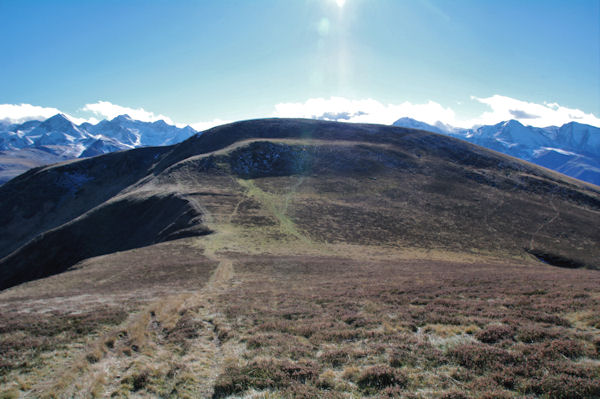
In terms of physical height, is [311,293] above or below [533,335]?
below

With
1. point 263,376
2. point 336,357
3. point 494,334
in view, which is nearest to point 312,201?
point 494,334

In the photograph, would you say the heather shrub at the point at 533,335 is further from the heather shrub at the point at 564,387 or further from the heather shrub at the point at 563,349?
the heather shrub at the point at 564,387

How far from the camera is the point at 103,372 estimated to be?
1084cm

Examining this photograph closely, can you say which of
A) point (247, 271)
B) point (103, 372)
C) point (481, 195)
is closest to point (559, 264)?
point (481, 195)

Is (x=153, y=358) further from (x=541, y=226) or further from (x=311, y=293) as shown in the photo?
(x=541, y=226)

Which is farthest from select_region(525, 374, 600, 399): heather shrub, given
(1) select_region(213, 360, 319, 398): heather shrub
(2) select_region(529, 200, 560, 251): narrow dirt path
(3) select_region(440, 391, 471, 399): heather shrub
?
(2) select_region(529, 200, 560, 251): narrow dirt path

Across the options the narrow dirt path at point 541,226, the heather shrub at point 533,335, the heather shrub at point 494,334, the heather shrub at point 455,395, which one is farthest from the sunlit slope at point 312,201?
the heather shrub at point 455,395

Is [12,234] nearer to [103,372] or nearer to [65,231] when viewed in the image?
[65,231]

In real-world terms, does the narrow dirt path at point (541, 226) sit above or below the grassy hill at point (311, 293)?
below

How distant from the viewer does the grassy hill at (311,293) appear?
9.70 m

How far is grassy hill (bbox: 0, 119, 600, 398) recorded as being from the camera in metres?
→ 9.70

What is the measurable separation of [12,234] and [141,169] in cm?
5326

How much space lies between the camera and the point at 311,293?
71.4ft

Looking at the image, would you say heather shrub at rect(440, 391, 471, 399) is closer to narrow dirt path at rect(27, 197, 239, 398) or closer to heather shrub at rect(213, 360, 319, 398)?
heather shrub at rect(213, 360, 319, 398)
